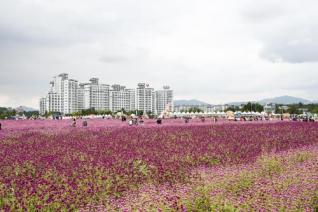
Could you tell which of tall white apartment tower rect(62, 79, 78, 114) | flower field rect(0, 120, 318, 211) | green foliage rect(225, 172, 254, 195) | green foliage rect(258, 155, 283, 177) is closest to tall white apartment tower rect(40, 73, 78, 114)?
tall white apartment tower rect(62, 79, 78, 114)

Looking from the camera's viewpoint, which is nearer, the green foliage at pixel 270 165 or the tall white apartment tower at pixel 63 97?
the green foliage at pixel 270 165

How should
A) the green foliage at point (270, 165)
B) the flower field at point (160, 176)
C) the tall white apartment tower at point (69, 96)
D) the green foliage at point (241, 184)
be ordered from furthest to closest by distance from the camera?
the tall white apartment tower at point (69, 96)
the green foliage at point (270, 165)
the green foliage at point (241, 184)
the flower field at point (160, 176)

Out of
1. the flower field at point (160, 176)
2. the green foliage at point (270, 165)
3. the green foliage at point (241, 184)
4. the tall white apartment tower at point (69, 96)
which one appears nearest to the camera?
the flower field at point (160, 176)

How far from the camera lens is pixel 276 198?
21.4ft

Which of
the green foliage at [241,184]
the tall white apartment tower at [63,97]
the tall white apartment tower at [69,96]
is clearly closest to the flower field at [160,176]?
the green foliage at [241,184]

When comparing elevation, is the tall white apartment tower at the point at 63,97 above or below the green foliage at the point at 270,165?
above

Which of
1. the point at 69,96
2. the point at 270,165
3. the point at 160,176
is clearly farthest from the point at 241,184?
the point at 69,96

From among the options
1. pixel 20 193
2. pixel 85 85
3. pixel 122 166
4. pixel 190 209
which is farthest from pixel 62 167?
pixel 85 85

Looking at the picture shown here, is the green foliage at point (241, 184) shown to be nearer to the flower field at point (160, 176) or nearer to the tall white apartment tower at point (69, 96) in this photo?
the flower field at point (160, 176)

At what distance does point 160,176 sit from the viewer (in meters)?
9.89

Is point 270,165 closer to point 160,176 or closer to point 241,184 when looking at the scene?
point 241,184

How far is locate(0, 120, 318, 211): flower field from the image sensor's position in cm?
679

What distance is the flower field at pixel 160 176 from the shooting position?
6.79 m

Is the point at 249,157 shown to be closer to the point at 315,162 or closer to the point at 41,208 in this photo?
the point at 315,162
